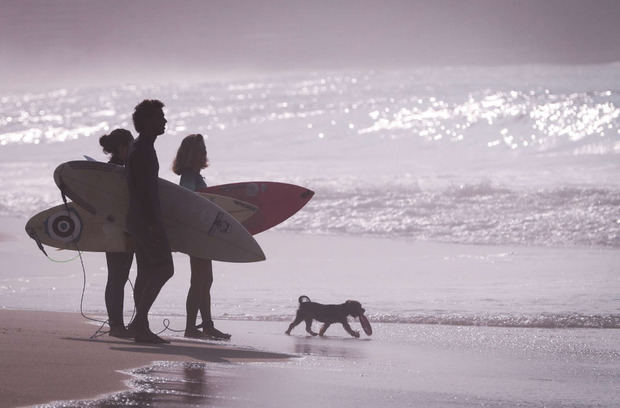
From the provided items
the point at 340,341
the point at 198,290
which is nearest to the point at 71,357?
the point at 198,290

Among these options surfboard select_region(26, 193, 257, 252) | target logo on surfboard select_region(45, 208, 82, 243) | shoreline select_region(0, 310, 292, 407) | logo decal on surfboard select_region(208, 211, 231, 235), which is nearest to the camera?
shoreline select_region(0, 310, 292, 407)

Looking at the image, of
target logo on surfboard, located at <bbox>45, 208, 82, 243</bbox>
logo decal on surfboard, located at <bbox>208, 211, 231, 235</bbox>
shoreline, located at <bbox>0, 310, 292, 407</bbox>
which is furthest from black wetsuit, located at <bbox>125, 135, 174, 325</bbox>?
target logo on surfboard, located at <bbox>45, 208, 82, 243</bbox>

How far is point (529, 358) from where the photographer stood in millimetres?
5191

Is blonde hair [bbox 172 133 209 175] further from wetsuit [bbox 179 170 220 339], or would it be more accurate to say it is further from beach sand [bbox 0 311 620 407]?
beach sand [bbox 0 311 620 407]

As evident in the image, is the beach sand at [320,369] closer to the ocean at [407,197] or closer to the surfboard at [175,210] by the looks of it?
the ocean at [407,197]

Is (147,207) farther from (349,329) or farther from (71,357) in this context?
(349,329)

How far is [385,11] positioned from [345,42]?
4.92 metres

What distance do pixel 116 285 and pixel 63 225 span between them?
628 mm

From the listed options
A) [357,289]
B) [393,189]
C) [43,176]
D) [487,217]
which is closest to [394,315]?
[357,289]

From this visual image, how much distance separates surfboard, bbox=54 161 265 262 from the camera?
18.7ft

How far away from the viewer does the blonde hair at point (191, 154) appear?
232 inches

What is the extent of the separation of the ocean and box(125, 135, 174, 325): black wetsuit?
3.83 feet

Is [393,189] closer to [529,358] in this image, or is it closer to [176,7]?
[529,358]

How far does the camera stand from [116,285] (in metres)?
5.77
